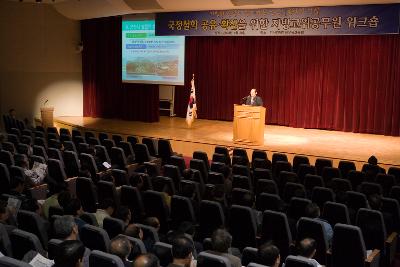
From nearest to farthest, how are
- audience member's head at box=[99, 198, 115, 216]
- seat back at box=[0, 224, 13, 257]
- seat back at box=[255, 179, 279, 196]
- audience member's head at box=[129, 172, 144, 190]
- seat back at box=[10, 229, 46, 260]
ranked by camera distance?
seat back at box=[10, 229, 46, 260], seat back at box=[0, 224, 13, 257], audience member's head at box=[99, 198, 115, 216], seat back at box=[255, 179, 279, 196], audience member's head at box=[129, 172, 144, 190]

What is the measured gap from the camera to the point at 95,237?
13.8 feet

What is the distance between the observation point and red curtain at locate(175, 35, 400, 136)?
1324cm

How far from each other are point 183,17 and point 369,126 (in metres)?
5.89

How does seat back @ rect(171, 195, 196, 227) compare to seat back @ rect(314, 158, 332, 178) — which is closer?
seat back @ rect(171, 195, 196, 227)

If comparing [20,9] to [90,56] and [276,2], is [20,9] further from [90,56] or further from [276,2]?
[276,2]

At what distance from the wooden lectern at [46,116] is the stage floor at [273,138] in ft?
1.23

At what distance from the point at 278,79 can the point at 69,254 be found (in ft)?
40.8

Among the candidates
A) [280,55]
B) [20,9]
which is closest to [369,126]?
[280,55]

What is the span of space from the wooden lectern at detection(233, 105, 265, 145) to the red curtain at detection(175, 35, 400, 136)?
157 inches

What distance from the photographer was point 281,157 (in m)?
8.58

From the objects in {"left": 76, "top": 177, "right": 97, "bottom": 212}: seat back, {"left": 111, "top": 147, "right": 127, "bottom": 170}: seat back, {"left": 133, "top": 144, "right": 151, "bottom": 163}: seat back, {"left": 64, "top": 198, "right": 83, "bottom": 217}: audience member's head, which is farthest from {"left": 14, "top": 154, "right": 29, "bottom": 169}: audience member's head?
{"left": 64, "top": 198, "right": 83, "bottom": 217}: audience member's head

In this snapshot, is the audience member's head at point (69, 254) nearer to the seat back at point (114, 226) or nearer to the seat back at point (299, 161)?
the seat back at point (114, 226)

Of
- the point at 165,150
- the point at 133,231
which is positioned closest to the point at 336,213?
the point at 133,231

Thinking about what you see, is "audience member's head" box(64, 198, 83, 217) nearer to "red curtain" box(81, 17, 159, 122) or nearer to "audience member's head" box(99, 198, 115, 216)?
"audience member's head" box(99, 198, 115, 216)
